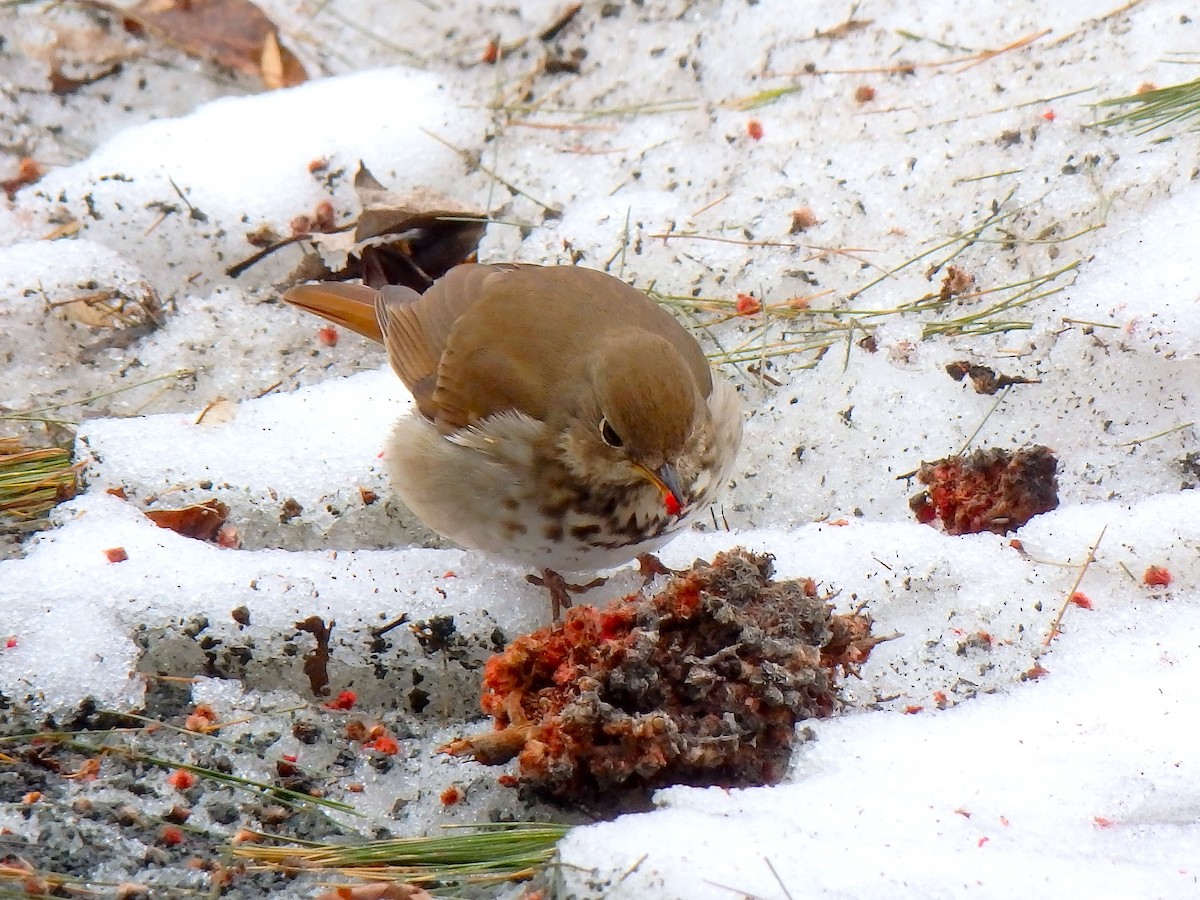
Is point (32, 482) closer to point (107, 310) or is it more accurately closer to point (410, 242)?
point (107, 310)

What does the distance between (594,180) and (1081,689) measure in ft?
9.30

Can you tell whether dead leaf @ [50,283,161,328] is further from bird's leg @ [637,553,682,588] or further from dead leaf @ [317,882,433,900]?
dead leaf @ [317,882,433,900]

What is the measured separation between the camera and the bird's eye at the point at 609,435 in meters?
3.34

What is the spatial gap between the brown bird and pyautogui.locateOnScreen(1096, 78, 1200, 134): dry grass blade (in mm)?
1805

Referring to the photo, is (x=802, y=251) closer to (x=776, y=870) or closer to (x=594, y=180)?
(x=594, y=180)

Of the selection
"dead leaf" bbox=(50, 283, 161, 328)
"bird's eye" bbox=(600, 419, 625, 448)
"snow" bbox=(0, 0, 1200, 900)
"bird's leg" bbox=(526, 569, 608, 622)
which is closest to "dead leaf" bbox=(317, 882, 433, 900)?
"snow" bbox=(0, 0, 1200, 900)

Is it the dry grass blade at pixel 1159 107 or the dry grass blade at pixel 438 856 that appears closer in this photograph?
the dry grass blade at pixel 438 856

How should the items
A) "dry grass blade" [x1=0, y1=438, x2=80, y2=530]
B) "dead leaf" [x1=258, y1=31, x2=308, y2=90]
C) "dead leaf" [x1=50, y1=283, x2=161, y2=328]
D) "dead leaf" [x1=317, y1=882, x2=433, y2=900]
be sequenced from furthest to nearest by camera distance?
"dead leaf" [x1=258, y1=31, x2=308, y2=90] → "dead leaf" [x1=50, y1=283, x2=161, y2=328] → "dry grass blade" [x1=0, y1=438, x2=80, y2=530] → "dead leaf" [x1=317, y1=882, x2=433, y2=900]

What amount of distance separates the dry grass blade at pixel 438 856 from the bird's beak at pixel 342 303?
2138 mm

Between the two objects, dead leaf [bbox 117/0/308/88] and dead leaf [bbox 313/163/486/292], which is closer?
dead leaf [bbox 313/163/486/292]

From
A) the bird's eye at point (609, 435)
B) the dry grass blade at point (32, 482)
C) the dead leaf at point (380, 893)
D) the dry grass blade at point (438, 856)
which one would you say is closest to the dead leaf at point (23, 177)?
the dry grass blade at point (32, 482)

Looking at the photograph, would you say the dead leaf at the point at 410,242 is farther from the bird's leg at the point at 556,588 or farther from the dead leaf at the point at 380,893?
the dead leaf at the point at 380,893

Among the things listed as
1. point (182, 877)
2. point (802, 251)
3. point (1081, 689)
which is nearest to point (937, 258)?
point (802, 251)

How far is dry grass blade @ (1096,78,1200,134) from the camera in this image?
4.36m
